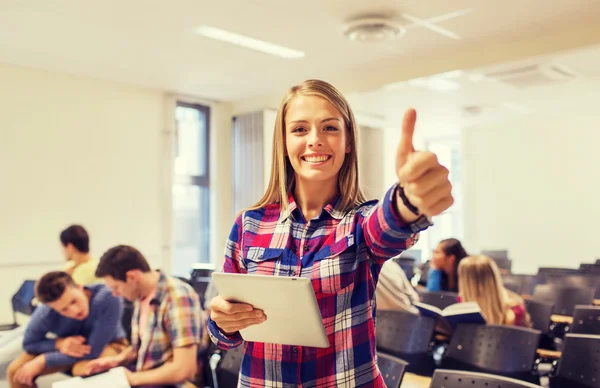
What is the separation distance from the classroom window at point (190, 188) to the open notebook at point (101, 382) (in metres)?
5.65

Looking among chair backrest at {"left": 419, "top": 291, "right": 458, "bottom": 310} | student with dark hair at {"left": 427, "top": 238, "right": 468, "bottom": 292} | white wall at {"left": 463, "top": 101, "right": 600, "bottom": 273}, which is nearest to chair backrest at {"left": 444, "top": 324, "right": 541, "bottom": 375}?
chair backrest at {"left": 419, "top": 291, "right": 458, "bottom": 310}

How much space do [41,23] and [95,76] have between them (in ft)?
6.35

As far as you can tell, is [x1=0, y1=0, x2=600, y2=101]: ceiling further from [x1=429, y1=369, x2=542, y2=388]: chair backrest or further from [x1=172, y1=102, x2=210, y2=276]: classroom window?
[x1=429, y1=369, x2=542, y2=388]: chair backrest

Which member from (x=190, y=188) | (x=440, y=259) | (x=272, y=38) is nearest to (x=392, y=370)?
(x=440, y=259)

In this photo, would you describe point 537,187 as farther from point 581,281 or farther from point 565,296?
point 565,296

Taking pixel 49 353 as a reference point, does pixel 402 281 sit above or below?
above

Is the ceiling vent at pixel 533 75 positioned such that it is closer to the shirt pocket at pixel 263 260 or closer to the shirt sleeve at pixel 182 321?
the shirt sleeve at pixel 182 321

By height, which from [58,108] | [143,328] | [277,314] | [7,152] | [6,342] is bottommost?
[6,342]

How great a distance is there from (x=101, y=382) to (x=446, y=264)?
10.6ft

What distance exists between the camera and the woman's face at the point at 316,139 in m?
1.20

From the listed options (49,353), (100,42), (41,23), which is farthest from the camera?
(100,42)

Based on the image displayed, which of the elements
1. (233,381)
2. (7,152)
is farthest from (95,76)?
(233,381)

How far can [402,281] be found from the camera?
3967mm

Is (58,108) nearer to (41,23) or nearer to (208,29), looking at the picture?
(41,23)
